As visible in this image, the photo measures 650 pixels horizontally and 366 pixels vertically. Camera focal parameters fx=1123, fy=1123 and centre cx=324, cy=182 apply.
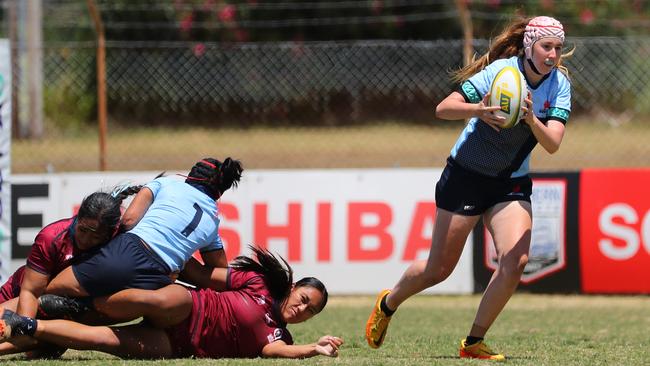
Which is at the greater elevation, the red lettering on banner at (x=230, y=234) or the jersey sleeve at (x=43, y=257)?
the jersey sleeve at (x=43, y=257)

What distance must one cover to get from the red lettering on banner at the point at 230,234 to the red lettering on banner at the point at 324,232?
2.51 ft

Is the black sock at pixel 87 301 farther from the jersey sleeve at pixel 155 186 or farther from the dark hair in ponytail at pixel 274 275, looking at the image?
the dark hair in ponytail at pixel 274 275

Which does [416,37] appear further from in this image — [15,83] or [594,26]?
[15,83]

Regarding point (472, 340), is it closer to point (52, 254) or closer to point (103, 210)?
point (103, 210)

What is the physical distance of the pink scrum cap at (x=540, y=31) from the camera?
20.4 ft

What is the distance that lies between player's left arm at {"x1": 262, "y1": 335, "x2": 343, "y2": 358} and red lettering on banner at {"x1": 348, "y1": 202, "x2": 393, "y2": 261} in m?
4.42

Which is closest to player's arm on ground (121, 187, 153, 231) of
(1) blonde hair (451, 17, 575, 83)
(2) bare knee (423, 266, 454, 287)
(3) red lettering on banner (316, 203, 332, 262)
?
(2) bare knee (423, 266, 454, 287)

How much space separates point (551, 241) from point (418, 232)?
1233 mm

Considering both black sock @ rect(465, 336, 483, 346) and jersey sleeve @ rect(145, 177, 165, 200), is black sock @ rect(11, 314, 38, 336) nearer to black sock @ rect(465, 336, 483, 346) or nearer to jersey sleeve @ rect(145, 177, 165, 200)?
jersey sleeve @ rect(145, 177, 165, 200)

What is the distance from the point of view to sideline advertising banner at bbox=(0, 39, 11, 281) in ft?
32.3

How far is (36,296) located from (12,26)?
32.5 feet

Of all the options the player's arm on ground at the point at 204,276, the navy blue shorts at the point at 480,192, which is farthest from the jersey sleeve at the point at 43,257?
the navy blue shorts at the point at 480,192

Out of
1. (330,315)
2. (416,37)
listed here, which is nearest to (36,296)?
(330,315)

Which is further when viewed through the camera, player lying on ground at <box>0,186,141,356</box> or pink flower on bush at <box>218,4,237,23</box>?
pink flower on bush at <box>218,4,237,23</box>
